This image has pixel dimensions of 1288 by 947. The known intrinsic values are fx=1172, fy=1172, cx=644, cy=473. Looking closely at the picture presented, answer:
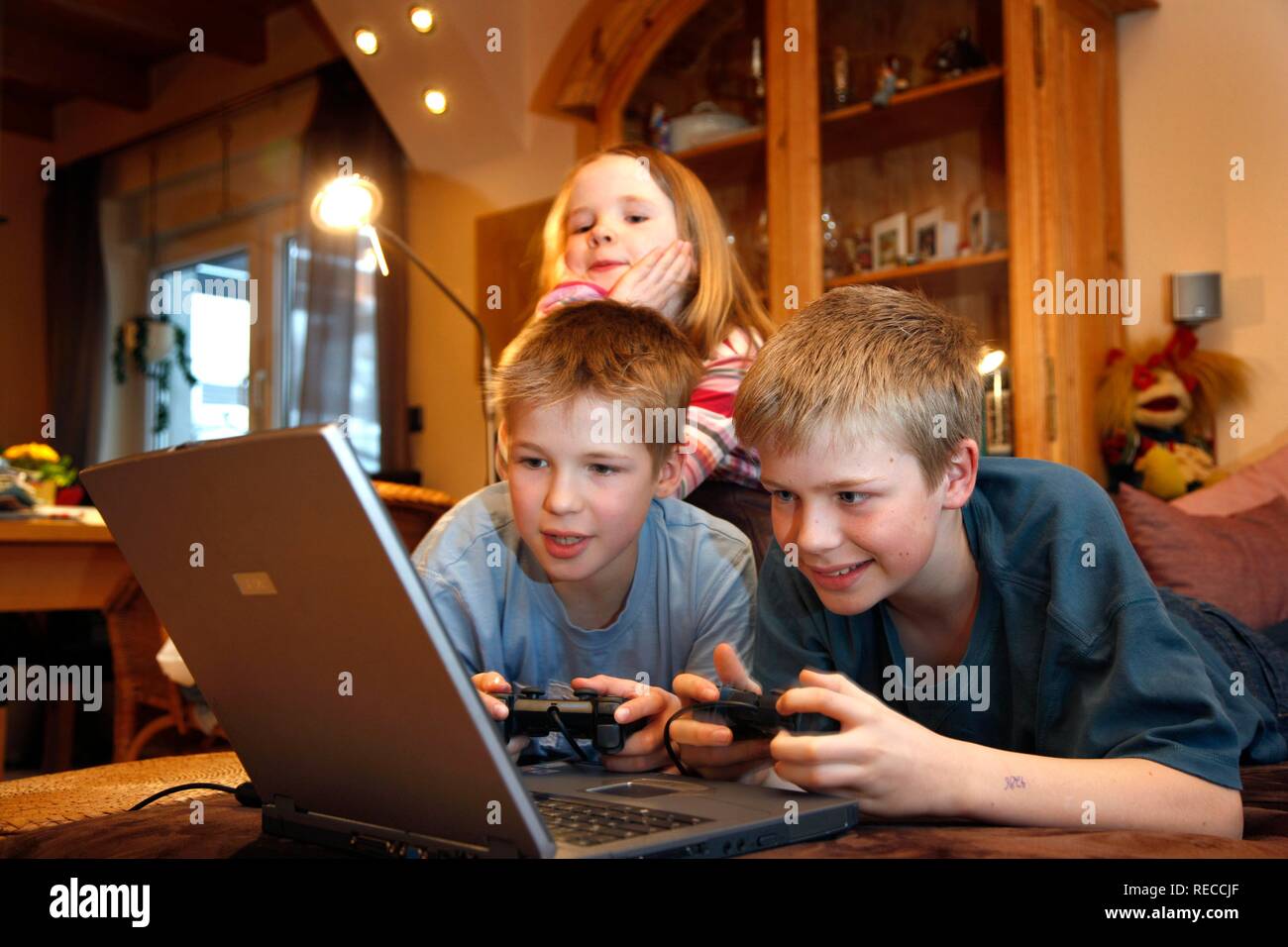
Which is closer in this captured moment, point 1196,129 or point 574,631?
point 574,631

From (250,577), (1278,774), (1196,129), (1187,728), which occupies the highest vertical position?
(1196,129)

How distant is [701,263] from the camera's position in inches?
71.1

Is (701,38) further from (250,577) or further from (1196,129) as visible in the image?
(250,577)

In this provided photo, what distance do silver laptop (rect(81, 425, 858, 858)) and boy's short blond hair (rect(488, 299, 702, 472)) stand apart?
1.84 ft

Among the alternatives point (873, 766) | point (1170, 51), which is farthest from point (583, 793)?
point (1170, 51)

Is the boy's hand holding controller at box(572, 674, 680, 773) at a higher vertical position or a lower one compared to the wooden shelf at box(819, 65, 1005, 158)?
lower

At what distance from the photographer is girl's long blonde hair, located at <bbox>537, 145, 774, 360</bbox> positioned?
5.74ft

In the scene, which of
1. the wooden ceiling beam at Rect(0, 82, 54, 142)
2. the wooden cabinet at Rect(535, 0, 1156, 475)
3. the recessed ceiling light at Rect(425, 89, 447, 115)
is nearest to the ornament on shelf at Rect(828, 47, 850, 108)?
the wooden cabinet at Rect(535, 0, 1156, 475)

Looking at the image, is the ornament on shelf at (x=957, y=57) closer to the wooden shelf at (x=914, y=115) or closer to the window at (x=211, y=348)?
the wooden shelf at (x=914, y=115)

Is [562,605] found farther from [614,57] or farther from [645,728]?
[614,57]

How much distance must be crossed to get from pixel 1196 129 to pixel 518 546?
6.60 feet

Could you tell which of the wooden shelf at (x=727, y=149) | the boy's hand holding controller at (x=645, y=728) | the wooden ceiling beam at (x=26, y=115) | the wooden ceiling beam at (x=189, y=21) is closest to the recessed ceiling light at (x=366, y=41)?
the wooden shelf at (x=727, y=149)

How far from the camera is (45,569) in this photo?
272cm

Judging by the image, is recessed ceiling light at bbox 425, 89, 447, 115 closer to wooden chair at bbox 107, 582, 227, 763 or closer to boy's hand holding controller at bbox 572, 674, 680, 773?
wooden chair at bbox 107, 582, 227, 763
